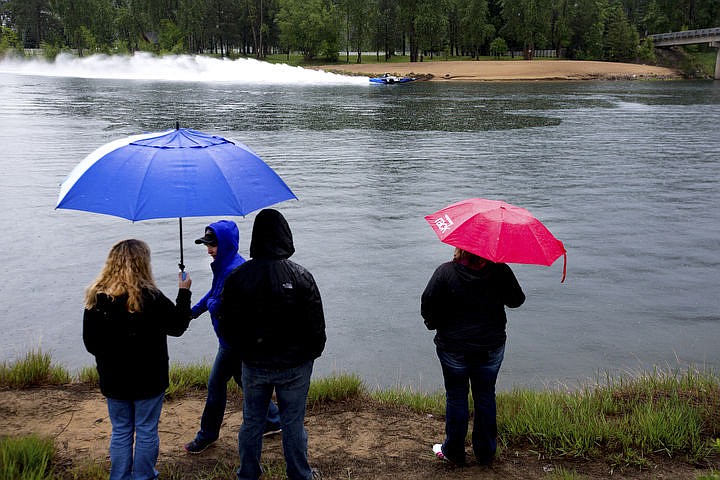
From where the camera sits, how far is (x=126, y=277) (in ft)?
14.1

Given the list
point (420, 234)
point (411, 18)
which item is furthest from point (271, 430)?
point (411, 18)

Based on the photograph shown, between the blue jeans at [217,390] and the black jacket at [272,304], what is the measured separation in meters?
0.85

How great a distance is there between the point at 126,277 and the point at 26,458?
161 cm

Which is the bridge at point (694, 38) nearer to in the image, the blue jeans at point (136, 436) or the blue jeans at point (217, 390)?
the blue jeans at point (217, 390)

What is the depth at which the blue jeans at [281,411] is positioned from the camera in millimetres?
4465

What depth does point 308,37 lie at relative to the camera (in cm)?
11506

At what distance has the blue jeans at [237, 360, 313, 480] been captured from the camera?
176 inches

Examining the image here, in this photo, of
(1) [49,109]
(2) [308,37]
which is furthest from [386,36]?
(1) [49,109]

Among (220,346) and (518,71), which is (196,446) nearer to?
(220,346)

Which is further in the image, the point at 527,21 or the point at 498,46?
the point at 498,46

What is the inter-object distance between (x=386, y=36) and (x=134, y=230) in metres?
110

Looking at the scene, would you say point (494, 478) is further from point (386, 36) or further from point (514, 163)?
point (386, 36)

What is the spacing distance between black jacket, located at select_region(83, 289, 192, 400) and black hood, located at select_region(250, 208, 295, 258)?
2.02 feet

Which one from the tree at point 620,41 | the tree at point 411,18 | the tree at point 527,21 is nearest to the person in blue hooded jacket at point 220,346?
the tree at point 411,18
